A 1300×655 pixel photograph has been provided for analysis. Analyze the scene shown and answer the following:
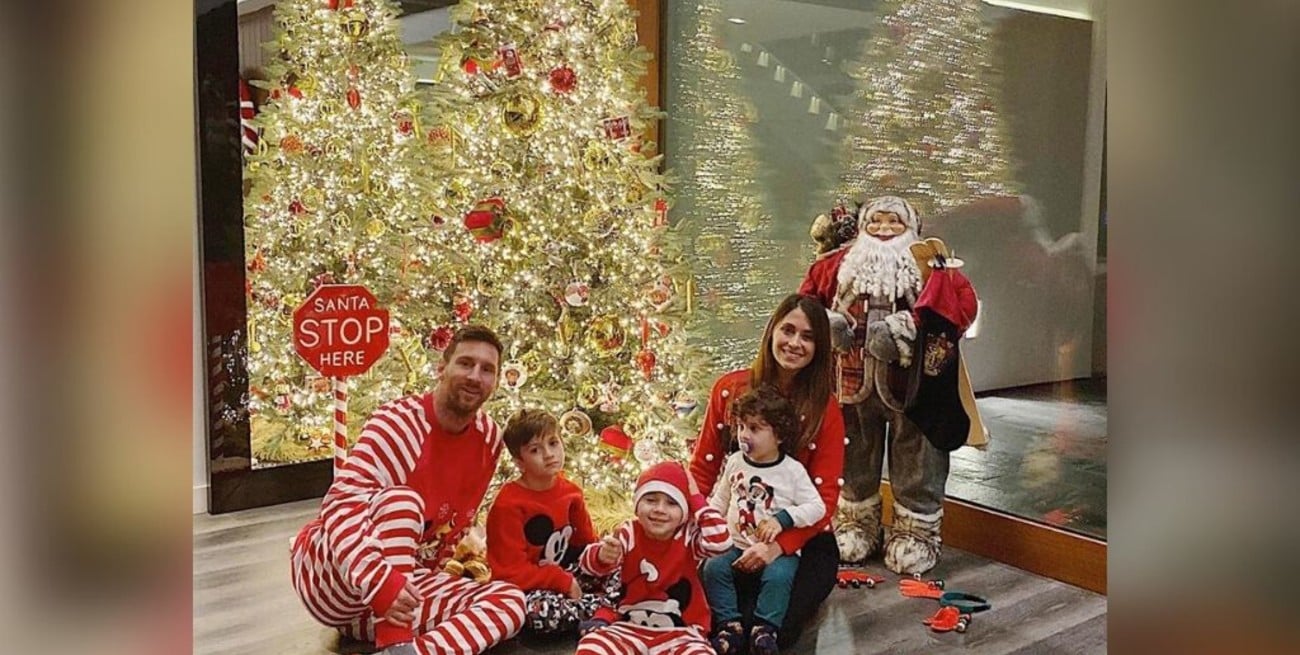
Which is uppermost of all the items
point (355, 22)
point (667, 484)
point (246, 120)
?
point (355, 22)

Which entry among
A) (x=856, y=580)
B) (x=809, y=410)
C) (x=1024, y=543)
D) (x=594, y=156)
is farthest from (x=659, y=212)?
(x=1024, y=543)

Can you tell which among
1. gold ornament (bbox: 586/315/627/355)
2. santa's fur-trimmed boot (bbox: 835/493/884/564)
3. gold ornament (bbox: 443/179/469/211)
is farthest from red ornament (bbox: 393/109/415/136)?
santa's fur-trimmed boot (bbox: 835/493/884/564)

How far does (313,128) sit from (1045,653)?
259 cm

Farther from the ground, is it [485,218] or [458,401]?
[485,218]

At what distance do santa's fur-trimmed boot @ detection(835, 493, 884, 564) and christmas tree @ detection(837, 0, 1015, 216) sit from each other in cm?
92

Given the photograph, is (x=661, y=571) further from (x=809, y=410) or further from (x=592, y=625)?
(x=809, y=410)

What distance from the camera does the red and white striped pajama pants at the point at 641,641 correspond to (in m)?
2.26

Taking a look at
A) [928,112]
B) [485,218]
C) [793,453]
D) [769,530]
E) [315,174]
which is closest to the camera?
[769,530]

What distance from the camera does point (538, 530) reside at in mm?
2564

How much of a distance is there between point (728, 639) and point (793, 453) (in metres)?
0.49

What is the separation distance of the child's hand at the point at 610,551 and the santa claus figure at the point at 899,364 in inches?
35.2

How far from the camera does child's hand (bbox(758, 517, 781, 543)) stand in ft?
8.24

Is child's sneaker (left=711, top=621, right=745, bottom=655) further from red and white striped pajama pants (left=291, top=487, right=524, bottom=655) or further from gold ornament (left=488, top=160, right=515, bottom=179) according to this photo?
gold ornament (left=488, top=160, right=515, bottom=179)
